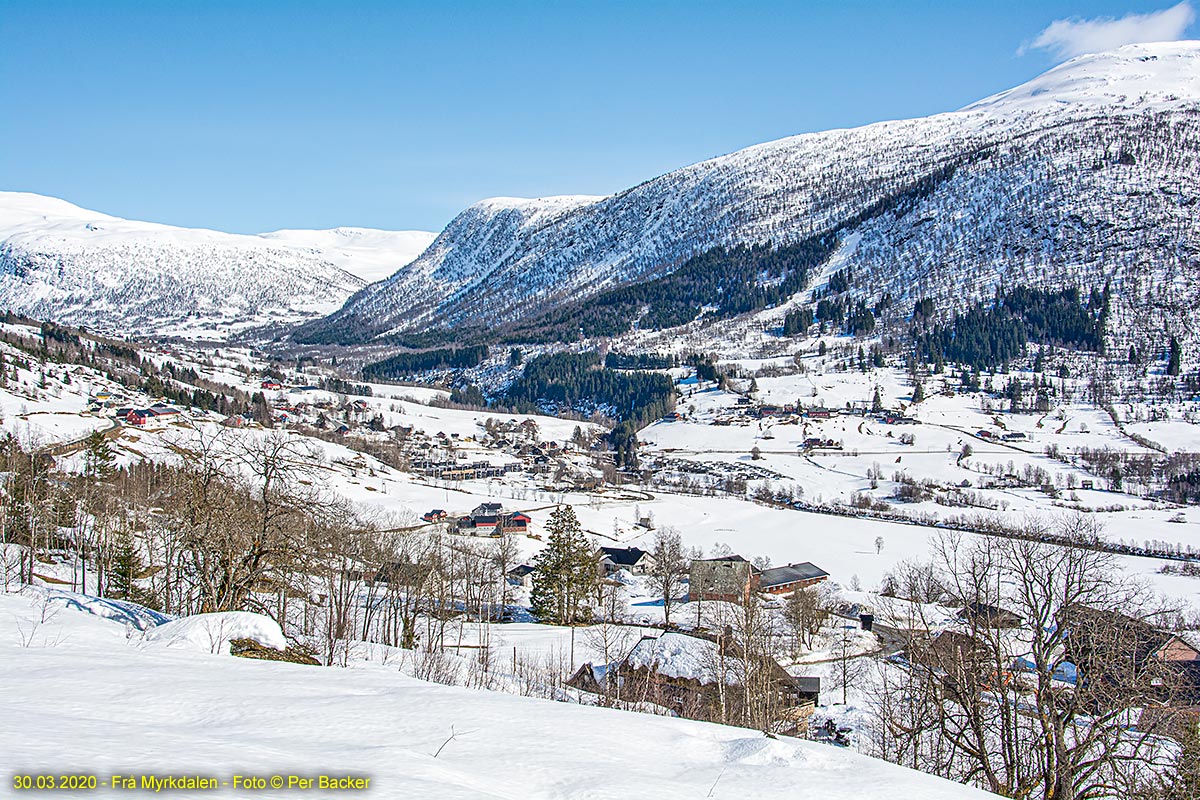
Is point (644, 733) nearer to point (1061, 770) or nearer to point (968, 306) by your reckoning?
point (1061, 770)

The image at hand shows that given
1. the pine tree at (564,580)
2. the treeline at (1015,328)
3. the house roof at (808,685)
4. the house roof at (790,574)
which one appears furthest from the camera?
the treeline at (1015,328)

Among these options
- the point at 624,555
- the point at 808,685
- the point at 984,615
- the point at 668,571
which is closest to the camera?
the point at 984,615

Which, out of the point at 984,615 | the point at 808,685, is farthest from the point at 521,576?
the point at 984,615

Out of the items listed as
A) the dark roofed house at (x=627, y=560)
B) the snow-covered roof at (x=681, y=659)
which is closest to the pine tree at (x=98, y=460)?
the dark roofed house at (x=627, y=560)

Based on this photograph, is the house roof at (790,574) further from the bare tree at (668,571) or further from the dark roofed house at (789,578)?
the bare tree at (668,571)

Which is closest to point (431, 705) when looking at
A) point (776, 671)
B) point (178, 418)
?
point (776, 671)

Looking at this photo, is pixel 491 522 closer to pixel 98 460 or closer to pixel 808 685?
pixel 98 460
